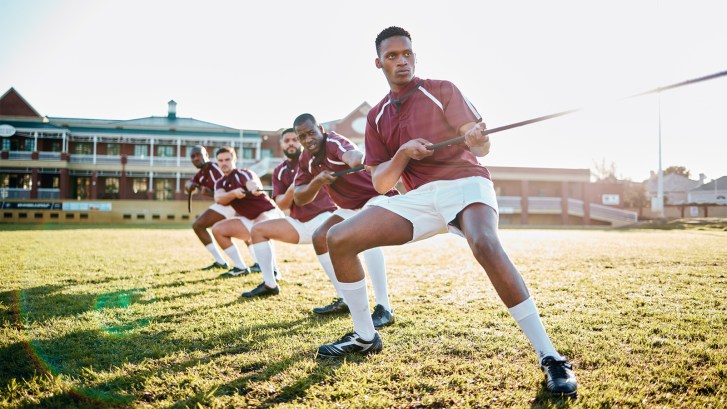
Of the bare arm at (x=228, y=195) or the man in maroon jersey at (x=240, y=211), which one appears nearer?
the bare arm at (x=228, y=195)

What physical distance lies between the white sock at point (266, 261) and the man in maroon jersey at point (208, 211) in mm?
2565

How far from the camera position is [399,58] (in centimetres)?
333

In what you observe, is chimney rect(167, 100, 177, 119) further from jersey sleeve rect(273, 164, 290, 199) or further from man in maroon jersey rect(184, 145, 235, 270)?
jersey sleeve rect(273, 164, 290, 199)

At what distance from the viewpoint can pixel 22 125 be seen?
43938mm

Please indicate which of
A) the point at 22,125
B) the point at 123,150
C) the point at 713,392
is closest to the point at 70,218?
the point at 123,150

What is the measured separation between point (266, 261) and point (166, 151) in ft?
147

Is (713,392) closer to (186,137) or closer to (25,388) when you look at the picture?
(25,388)

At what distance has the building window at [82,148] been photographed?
4497cm

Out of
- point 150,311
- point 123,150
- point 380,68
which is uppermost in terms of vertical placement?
point 123,150

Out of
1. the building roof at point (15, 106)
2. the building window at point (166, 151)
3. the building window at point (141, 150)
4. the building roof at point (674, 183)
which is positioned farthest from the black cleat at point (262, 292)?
the building roof at point (674, 183)

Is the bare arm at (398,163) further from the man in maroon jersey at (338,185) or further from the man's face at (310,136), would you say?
the man's face at (310,136)

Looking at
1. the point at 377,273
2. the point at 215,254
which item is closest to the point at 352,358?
the point at 377,273

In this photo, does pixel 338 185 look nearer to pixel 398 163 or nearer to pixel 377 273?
pixel 377 273

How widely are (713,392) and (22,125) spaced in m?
54.2
